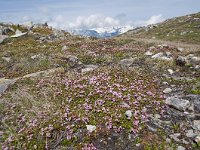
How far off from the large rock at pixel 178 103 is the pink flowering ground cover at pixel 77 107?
34 centimetres

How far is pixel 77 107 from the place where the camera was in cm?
1164

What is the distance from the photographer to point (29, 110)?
38.6 feet

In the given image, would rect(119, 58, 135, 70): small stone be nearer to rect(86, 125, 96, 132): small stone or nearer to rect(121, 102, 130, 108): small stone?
rect(121, 102, 130, 108): small stone

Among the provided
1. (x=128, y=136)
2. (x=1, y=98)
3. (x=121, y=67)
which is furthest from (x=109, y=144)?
(x=121, y=67)

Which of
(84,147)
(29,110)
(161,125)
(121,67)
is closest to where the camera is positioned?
(84,147)

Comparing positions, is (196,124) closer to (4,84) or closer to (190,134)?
(190,134)

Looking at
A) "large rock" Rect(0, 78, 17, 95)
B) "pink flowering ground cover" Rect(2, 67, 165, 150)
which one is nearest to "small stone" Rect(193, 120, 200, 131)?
"pink flowering ground cover" Rect(2, 67, 165, 150)

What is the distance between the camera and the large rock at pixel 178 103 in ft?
37.6

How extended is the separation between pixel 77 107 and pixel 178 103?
12.5ft

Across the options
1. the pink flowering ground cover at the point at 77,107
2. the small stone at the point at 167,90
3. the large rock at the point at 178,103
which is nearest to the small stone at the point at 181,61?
the pink flowering ground cover at the point at 77,107

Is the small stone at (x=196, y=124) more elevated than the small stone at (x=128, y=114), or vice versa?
the small stone at (x=128, y=114)

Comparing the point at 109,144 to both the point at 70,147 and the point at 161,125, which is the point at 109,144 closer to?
the point at 70,147

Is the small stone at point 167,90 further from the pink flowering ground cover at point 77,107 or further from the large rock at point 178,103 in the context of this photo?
the large rock at point 178,103

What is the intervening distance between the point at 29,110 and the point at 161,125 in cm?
494
